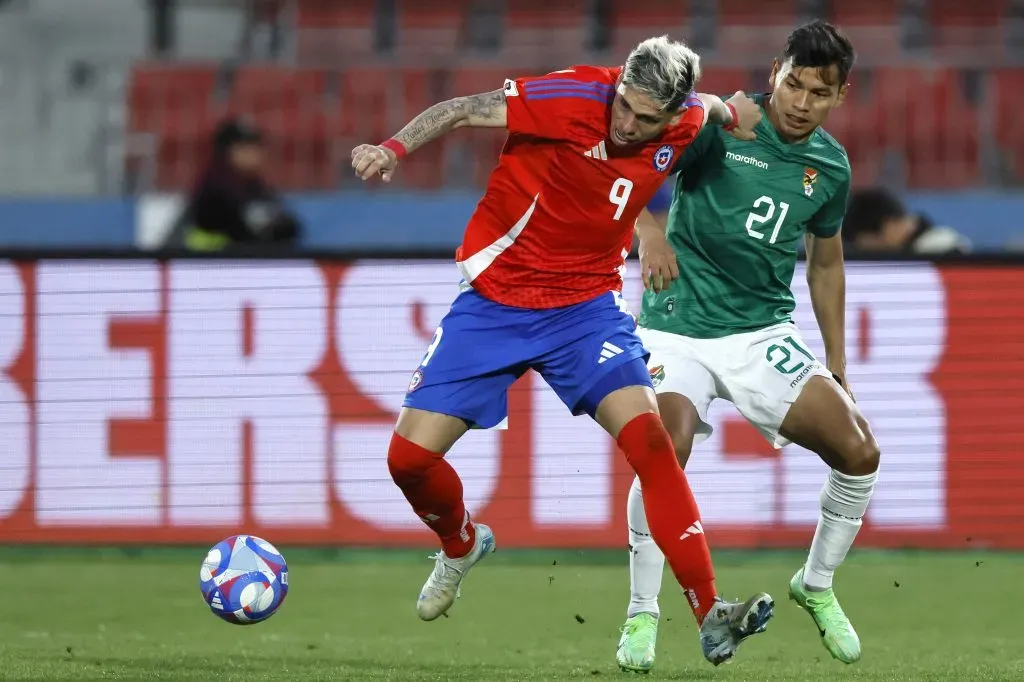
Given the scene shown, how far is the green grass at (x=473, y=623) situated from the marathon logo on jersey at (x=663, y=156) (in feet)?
5.61

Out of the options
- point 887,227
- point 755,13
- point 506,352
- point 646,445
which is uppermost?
point 755,13

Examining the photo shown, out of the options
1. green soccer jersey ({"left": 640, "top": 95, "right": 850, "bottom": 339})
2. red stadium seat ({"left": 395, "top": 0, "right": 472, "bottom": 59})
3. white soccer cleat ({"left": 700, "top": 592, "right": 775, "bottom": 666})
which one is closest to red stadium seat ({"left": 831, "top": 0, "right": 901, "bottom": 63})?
red stadium seat ({"left": 395, "top": 0, "right": 472, "bottom": 59})

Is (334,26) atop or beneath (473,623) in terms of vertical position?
atop

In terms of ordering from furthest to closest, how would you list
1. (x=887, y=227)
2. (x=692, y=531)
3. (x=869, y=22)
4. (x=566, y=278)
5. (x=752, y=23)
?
(x=869, y=22), (x=752, y=23), (x=887, y=227), (x=566, y=278), (x=692, y=531)

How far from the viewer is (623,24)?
1452cm

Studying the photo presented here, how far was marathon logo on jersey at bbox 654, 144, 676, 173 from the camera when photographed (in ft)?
17.3

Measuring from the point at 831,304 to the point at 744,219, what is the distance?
Result: 1.69ft

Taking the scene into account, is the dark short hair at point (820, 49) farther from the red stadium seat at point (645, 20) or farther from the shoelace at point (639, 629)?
the red stadium seat at point (645, 20)

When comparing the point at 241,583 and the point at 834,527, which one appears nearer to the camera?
the point at 241,583

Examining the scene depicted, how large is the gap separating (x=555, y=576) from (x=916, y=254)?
259 centimetres

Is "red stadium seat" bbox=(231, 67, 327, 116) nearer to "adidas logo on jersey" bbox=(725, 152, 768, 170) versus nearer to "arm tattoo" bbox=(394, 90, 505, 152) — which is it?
"adidas logo on jersey" bbox=(725, 152, 768, 170)

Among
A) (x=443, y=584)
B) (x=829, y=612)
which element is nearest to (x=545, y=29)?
(x=443, y=584)

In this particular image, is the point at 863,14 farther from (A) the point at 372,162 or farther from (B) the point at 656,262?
(A) the point at 372,162

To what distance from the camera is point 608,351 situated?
17.4 ft
